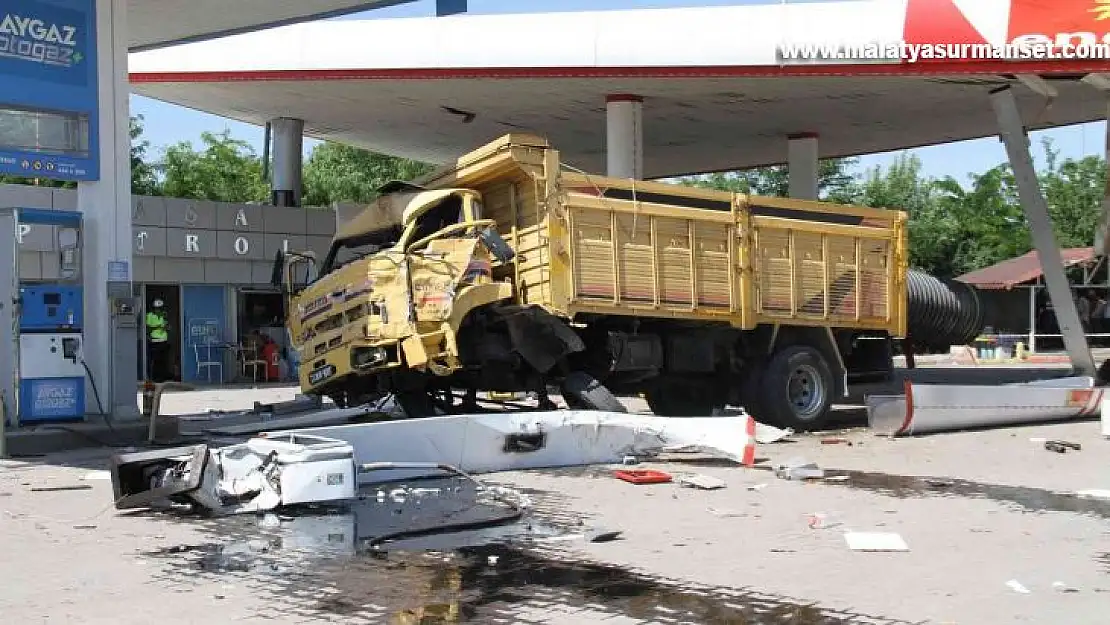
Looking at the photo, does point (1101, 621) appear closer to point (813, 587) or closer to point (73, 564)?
point (813, 587)

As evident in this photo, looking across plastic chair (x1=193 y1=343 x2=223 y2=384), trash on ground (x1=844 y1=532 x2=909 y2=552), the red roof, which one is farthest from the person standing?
the red roof

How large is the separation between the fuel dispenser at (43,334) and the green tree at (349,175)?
39680 mm

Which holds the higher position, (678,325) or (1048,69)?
(1048,69)

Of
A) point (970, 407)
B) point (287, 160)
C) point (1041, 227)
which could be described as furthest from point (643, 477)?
point (287, 160)

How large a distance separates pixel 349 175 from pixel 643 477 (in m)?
45.4

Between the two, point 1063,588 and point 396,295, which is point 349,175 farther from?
point 1063,588

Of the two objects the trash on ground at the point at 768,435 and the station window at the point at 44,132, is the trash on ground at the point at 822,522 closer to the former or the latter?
the trash on ground at the point at 768,435

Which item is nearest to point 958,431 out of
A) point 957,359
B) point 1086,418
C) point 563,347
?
point 1086,418

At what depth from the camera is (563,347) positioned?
13.0 metres

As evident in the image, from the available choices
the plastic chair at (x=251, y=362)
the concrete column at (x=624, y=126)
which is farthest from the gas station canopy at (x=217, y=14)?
the plastic chair at (x=251, y=362)

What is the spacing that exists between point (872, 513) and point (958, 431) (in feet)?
20.8

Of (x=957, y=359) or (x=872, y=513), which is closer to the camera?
(x=872, y=513)

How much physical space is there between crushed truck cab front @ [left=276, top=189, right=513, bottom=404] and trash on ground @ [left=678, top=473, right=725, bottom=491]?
3.09 meters

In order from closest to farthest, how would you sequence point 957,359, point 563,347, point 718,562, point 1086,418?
point 718,562, point 563,347, point 1086,418, point 957,359
